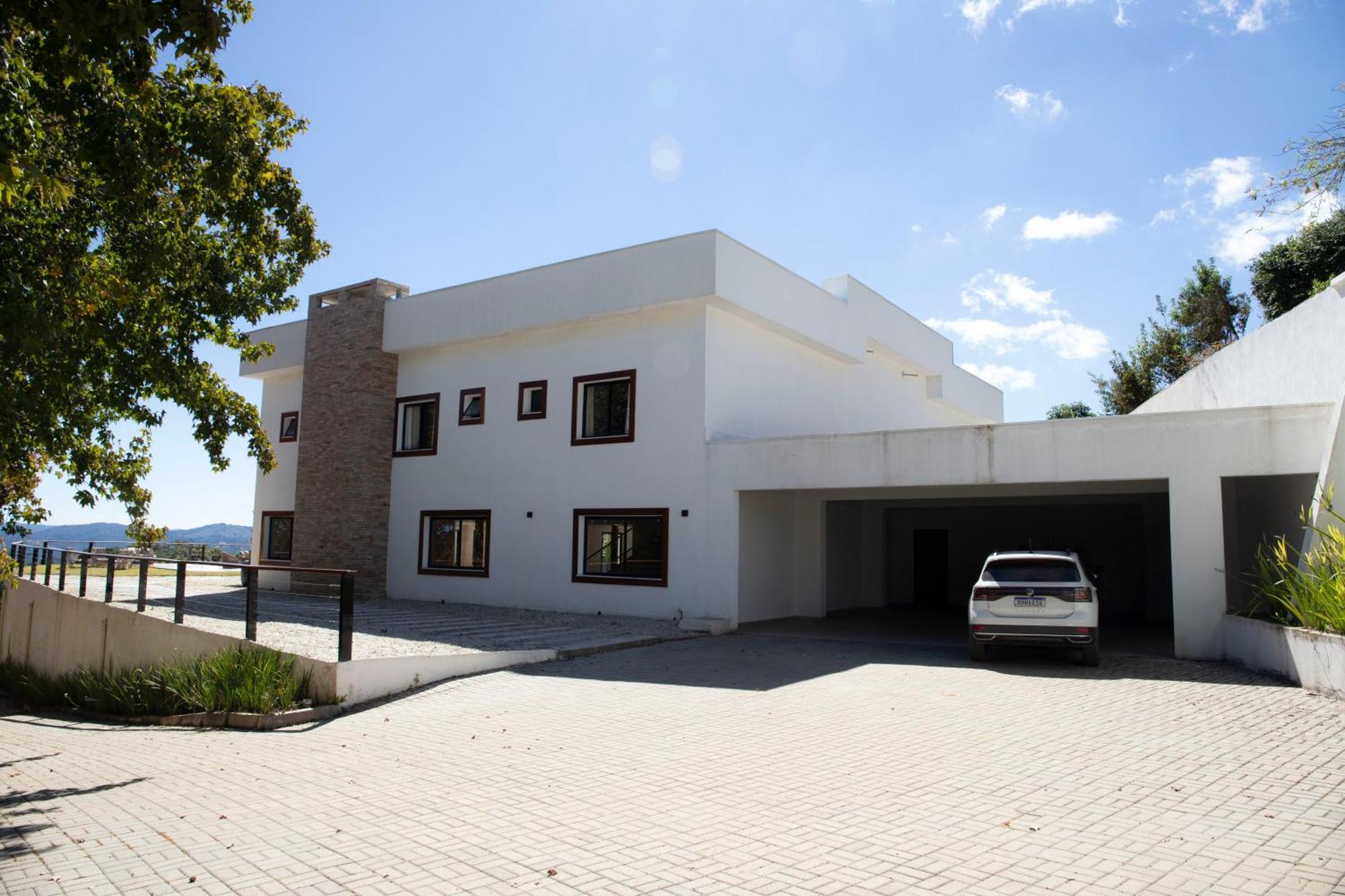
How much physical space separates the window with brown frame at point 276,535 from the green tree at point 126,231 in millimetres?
12241

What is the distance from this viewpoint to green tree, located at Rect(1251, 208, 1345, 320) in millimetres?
27188

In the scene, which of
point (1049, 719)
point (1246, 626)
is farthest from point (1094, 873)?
point (1246, 626)

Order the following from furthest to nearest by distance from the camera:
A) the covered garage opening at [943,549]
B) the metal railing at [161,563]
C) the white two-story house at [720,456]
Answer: the covered garage opening at [943,549] → the white two-story house at [720,456] → the metal railing at [161,563]

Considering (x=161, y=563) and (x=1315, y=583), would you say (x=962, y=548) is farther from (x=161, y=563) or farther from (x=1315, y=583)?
(x=161, y=563)

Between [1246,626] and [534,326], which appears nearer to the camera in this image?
[1246,626]

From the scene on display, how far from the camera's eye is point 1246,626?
1132 centimetres

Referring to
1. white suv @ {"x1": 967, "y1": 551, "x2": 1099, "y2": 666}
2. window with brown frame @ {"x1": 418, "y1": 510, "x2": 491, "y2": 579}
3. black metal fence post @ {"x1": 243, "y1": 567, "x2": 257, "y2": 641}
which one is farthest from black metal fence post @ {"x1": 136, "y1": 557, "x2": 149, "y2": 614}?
white suv @ {"x1": 967, "y1": 551, "x2": 1099, "y2": 666}

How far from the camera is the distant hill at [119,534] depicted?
17.5 meters

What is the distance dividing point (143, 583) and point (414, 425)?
9.31 metres

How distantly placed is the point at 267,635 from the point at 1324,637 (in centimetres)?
1270

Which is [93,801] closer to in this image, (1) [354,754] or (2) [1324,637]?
(1) [354,754]

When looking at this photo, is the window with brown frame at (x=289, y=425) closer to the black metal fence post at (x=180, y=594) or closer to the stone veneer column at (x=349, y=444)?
the stone veneer column at (x=349, y=444)

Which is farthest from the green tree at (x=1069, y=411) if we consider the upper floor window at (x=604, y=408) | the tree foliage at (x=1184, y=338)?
the upper floor window at (x=604, y=408)

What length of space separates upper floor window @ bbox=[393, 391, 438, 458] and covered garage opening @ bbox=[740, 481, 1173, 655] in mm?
8924
